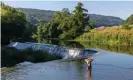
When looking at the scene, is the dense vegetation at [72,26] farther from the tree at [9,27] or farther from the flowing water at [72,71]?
the flowing water at [72,71]

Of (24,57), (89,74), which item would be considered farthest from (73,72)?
(24,57)

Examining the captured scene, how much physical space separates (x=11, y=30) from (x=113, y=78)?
88.5 ft

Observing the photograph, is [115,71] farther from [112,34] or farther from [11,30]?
[112,34]

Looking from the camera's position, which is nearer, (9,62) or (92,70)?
(92,70)

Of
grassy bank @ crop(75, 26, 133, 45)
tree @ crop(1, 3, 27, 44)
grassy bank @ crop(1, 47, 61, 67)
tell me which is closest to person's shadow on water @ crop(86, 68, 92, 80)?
grassy bank @ crop(1, 47, 61, 67)

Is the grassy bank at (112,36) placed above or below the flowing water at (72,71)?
above

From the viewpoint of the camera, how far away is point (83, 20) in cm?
7769

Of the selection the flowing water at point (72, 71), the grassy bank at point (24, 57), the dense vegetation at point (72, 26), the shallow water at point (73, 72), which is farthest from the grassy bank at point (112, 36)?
the shallow water at point (73, 72)

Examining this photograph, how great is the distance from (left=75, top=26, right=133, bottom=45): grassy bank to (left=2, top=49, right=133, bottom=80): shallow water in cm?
2979

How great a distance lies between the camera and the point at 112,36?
59.7 meters

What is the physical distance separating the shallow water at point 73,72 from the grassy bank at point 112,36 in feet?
97.7

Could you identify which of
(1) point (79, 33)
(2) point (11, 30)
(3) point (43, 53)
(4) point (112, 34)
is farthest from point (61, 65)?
(1) point (79, 33)

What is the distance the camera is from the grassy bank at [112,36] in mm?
57500

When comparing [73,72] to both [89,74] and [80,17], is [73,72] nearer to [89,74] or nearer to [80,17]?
[89,74]
